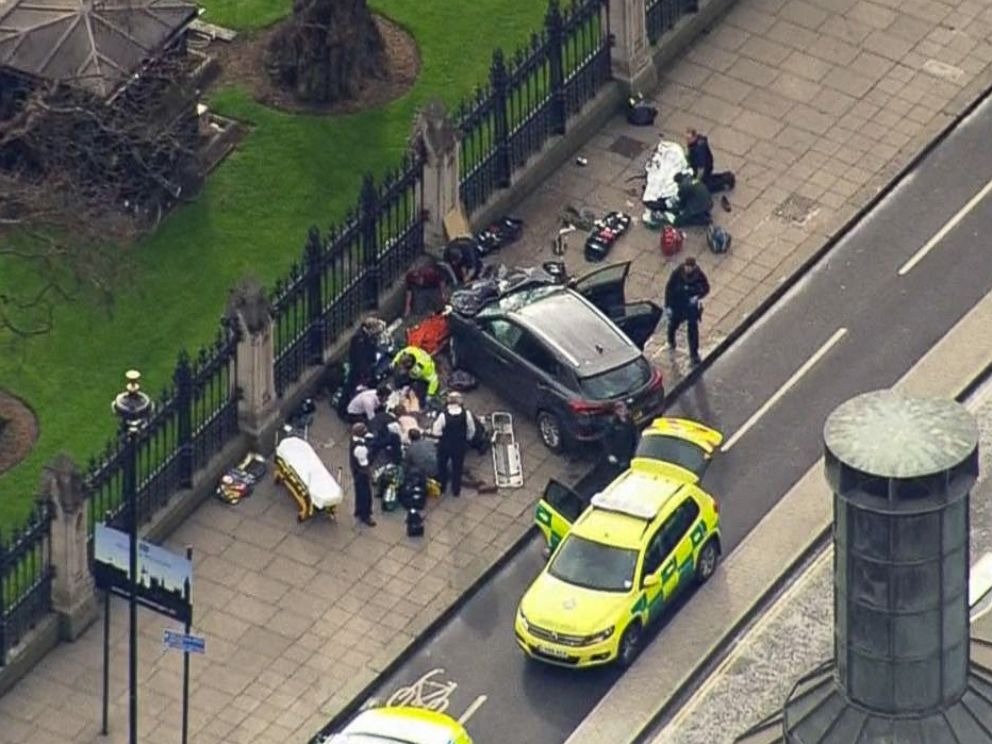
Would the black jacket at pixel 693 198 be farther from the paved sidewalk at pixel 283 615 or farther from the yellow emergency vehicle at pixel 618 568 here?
Result: the yellow emergency vehicle at pixel 618 568

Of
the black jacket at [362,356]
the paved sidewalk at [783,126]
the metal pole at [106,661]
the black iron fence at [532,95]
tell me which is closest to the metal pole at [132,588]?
the metal pole at [106,661]

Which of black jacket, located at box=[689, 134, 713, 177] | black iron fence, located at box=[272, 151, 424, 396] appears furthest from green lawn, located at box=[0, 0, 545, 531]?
black jacket, located at box=[689, 134, 713, 177]

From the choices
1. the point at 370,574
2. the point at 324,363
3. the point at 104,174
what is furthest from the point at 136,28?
the point at 370,574

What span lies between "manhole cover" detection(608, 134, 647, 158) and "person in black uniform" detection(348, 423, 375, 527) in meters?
9.19

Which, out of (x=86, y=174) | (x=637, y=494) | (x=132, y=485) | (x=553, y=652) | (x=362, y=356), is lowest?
(x=553, y=652)

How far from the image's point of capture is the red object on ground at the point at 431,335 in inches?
2014

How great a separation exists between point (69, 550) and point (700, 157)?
1371 centimetres

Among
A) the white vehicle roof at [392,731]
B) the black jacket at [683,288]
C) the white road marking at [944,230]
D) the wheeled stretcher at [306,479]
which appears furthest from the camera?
the white road marking at [944,230]

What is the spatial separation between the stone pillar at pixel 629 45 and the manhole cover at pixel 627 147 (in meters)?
0.93

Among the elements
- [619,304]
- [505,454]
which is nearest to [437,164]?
[619,304]

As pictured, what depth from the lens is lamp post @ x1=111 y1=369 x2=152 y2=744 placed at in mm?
38344

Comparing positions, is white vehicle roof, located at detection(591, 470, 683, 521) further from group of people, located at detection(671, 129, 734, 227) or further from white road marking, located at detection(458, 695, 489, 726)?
group of people, located at detection(671, 129, 734, 227)

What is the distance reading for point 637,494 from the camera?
4606cm

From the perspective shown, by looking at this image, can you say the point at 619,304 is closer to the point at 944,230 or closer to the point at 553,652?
the point at 944,230
